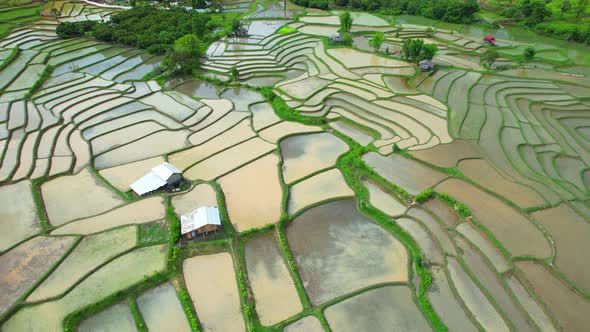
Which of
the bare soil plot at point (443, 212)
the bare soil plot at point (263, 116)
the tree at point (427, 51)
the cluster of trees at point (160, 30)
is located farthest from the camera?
the cluster of trees at point (160, 30)

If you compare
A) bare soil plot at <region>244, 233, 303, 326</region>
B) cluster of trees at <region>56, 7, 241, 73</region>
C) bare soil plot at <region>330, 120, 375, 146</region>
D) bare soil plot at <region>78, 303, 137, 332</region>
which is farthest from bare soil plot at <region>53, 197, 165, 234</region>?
cluster of trees at <region>56, 7, 241, 73</region>

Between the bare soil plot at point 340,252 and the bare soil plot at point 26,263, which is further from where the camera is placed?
the bare soil plot at point 340,252

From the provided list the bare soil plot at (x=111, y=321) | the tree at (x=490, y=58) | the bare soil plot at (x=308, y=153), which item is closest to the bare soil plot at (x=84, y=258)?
the bare soil plot at (x=111, y=321)

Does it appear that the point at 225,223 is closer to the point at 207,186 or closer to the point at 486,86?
the point at 207,186

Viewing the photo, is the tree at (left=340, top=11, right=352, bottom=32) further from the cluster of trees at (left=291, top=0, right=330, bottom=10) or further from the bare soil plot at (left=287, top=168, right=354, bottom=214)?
the bare soil plot at (left=287, top=168, right=354, bottom=214)

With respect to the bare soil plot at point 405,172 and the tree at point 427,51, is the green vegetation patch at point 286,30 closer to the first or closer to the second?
the tree at point 427,51

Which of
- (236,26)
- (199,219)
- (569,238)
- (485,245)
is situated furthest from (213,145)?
(236,26)

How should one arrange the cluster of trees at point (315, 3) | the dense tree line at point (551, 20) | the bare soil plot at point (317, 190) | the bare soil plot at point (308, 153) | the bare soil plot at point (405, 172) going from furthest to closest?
the cluster of trees at point (315, 3) → the dense tree line at point (551, 20) → the bare soil plot at point (308, 153) → the bare soil plot at point (405, 172) → the bare soil plot at point (317, 190)
